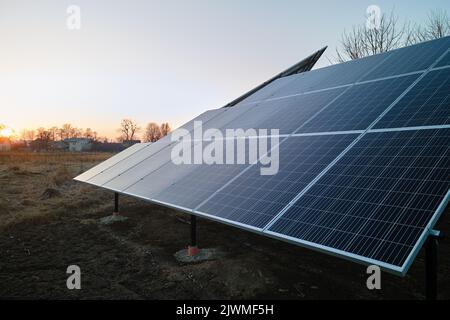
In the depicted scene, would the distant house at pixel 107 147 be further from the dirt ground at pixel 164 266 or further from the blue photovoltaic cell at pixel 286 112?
the blue photovoltaic cell at pixel 286 112

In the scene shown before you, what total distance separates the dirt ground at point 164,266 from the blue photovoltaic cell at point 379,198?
2971 mm

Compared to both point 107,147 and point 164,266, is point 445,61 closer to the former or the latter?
point 164,266

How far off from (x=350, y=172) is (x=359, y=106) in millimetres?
2923

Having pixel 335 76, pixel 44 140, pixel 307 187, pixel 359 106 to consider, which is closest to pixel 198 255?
pixel 307 187

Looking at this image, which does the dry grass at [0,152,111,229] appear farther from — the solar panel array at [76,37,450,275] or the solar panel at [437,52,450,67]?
the solar panel at [437,52,450,67]

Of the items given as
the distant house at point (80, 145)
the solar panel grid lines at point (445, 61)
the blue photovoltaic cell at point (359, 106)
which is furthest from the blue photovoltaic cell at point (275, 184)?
the distant house at point (80, 145)

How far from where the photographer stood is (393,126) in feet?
19.8

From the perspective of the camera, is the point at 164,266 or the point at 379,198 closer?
the point at 379,198

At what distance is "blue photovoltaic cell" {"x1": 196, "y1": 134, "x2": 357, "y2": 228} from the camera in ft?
18.6

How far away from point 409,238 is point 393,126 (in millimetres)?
3092

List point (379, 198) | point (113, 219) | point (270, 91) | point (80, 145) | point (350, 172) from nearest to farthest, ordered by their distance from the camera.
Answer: point (379, 198) < point (350, 172) < point (270, 91) < point (113, 219) < point (80, 145)

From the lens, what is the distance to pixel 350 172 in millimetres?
5387

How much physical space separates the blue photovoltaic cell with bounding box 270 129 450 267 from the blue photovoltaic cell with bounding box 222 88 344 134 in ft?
9.50

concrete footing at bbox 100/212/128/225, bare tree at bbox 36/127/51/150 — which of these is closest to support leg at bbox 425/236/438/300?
concrete footing at bbox 100/212/128/225
